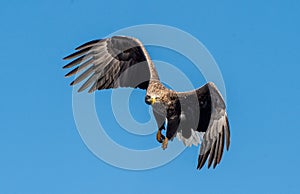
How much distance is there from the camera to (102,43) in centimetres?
1060

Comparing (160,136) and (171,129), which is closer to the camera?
(171,129)

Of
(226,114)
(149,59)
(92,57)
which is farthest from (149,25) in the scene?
(226,114)

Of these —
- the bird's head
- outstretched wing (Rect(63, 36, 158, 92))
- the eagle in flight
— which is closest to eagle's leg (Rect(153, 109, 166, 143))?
the eagle in flight

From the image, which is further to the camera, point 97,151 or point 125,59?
point 125,59

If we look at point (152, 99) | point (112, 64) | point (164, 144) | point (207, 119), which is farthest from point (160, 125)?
point (112, 64)

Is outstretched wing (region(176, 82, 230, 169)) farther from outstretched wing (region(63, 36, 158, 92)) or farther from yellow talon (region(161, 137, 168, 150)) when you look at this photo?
outstretched wing (region(63, 36, 158, 92))

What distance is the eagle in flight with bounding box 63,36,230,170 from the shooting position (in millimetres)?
9180

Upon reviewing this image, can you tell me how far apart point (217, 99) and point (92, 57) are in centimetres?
275

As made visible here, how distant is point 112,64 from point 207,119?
229 centimetres

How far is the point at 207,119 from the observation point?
9891 millimetres

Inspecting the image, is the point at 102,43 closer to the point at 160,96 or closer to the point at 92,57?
the point at 92,57

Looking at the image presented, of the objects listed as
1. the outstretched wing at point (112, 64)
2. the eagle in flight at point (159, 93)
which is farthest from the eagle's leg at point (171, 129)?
the outstretched wing at point (112, 64)

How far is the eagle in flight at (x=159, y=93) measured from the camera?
918cm

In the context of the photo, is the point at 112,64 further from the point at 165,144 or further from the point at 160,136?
the point at 165,144
